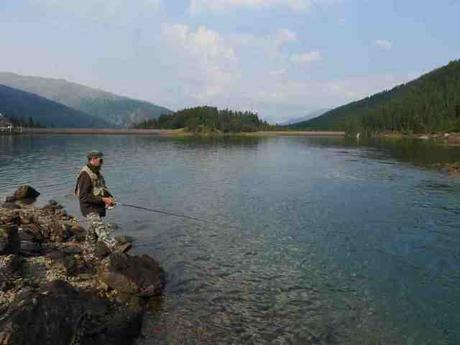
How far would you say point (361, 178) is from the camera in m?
51.7

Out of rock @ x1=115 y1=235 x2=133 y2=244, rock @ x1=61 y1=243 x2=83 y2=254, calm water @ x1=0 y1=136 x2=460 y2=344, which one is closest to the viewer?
calm water @ x1=0 y1=136 x2=460 y2=344

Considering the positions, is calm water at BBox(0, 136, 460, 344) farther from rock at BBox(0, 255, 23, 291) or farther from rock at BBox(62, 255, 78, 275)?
rock at BBox(0, 255, 23, 291)

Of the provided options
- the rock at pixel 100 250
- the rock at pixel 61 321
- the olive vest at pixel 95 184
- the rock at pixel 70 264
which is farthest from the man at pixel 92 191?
the rock at pixel 61 321

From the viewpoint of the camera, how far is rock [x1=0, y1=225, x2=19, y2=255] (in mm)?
17348

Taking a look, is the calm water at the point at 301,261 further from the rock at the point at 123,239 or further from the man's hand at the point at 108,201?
the man's hand at the point at 108,201

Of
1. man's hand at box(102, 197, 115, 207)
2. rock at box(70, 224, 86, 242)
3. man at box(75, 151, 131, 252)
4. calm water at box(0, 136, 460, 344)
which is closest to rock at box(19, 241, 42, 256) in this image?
rock at box(70, 224, 86, 242)

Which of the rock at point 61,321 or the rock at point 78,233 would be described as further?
the rock at point 78,233

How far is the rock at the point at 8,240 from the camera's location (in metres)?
17.3

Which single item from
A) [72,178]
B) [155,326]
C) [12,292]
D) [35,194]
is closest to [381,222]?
[155,326]

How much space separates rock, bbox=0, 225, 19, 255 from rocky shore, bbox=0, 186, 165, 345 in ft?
0.04

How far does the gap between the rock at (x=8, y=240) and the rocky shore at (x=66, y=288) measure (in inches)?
0.4

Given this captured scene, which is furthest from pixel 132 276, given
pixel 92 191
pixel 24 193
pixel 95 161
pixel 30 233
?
pixel 24 193

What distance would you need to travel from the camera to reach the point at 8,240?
1770 cm

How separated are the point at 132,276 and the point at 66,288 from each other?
12.8 feet
